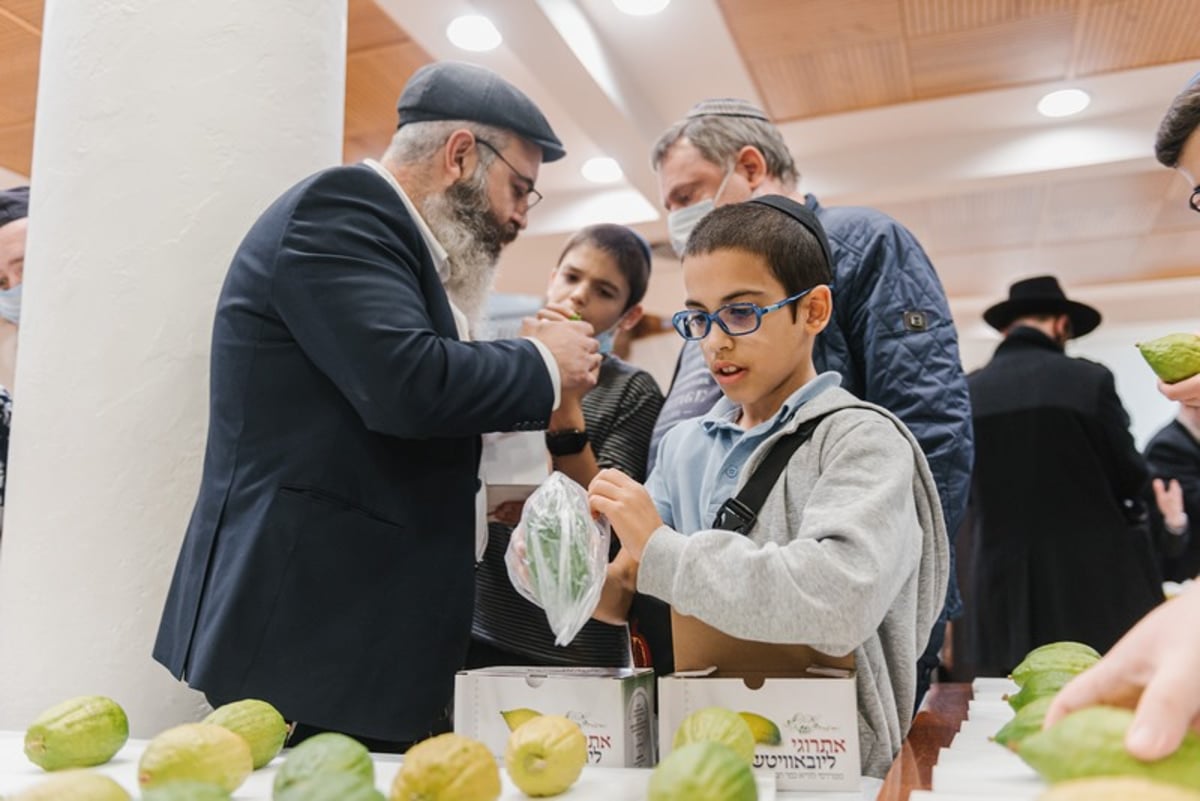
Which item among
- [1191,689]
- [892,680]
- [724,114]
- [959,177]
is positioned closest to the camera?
[1191,689]

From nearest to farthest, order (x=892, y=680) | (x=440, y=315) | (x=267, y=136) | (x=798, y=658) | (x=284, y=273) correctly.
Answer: (x=798, y=658)
(x=892, y=680)
(x=284, y=273)
(x=440, y=315)
(x=267, y=136)

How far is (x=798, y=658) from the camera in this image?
42.3 inches

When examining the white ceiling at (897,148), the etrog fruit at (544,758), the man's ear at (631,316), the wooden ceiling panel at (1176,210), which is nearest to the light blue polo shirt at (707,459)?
the etrog fruit at (544,758)

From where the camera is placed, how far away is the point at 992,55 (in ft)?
15.2

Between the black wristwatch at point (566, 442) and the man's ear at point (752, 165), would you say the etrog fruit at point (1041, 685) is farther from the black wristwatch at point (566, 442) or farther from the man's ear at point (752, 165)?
the man's ear at point (752, 165)

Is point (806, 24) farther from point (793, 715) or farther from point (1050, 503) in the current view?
point (793, 715)

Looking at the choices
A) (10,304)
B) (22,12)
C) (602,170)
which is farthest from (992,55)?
(10,304)

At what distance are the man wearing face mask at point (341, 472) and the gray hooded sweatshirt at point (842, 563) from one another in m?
0.47

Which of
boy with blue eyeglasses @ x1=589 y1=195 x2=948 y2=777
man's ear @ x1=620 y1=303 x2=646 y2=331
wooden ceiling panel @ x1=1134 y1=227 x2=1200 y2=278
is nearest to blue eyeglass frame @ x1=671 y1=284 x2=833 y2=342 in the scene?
boy with blue eyeglasses @ x1=589 y1=195 x2=948 y2=777

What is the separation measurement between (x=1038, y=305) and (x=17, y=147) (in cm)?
508

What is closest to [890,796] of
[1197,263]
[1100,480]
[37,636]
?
[37,636]

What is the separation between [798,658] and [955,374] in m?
0.87

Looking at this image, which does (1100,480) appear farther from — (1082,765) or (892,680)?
(1082,765)

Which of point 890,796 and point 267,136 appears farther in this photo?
point 267,136
